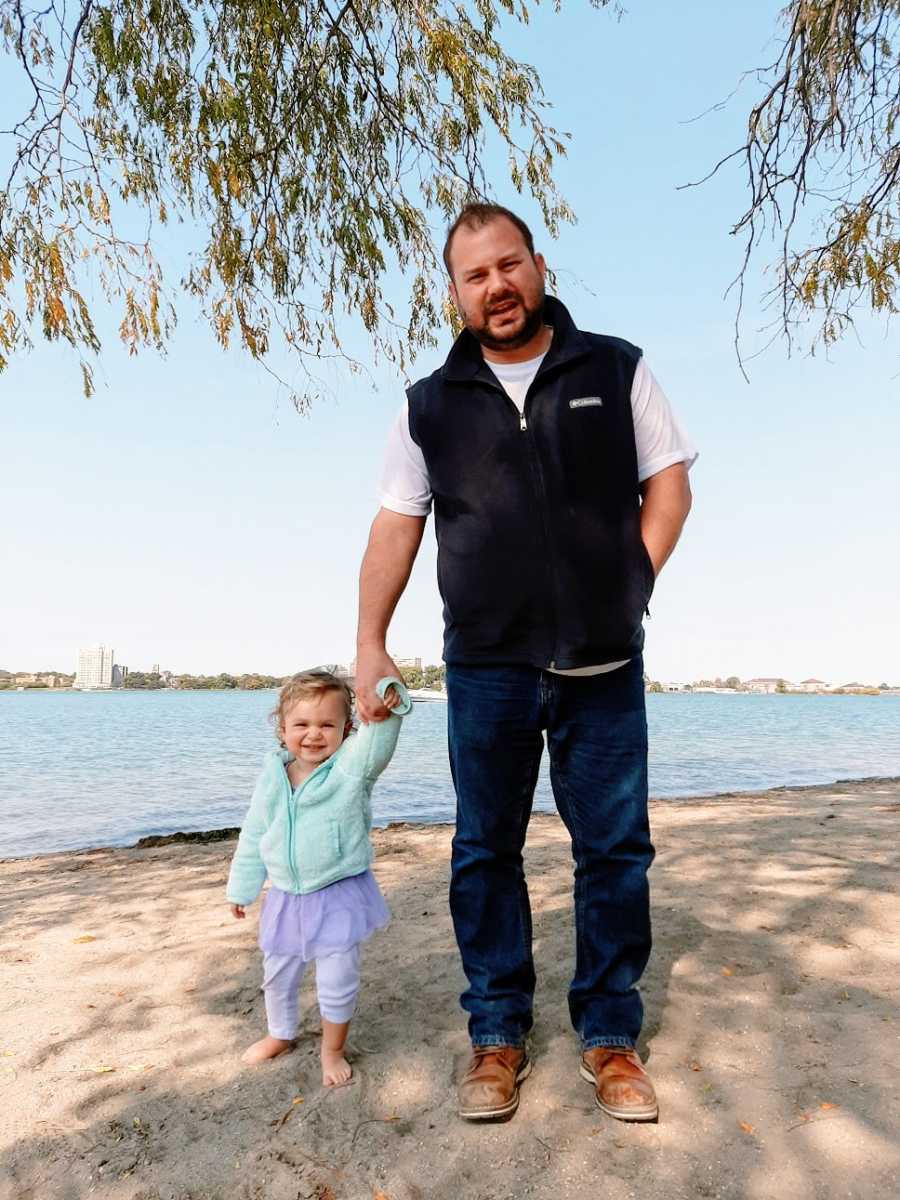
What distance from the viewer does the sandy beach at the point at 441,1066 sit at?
76.5 inches

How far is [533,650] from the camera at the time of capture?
2189 mm

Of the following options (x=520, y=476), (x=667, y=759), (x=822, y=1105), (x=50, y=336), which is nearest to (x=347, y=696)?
(x=520, y=476)

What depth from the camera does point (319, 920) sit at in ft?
7.72

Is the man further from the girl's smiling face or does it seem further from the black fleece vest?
the girl's smiling face

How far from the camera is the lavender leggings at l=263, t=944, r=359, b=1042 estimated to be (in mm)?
2342

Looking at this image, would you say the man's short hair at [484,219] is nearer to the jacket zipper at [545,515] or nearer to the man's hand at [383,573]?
the jacket zipper at [545,515]

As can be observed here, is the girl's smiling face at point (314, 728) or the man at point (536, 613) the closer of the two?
the man at point (536, 613)

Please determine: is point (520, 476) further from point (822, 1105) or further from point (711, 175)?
point (711, 175)

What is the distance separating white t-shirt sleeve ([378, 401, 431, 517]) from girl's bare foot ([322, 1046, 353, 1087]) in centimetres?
139

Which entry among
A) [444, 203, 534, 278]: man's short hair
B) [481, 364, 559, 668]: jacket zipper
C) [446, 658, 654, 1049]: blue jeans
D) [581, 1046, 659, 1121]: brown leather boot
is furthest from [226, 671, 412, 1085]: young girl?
[444, 203, 534, 278]: man's short hair

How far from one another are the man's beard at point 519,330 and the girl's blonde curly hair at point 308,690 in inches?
37.8

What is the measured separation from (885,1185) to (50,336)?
4.62m

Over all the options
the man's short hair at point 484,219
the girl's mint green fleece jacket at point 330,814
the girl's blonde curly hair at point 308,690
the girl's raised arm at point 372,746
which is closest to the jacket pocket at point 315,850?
the girl's mint green fleece jacket at point 330,814

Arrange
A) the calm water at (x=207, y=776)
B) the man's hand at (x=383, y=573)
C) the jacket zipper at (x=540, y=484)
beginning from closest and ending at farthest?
the jacket zipper at (x=540, y=484), the man's hand at (x=383, y=573), the calm water at (x=207, y=776)
